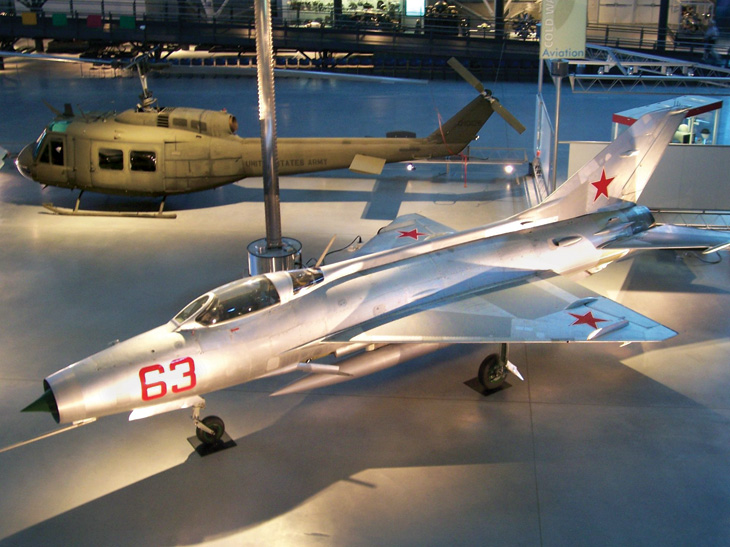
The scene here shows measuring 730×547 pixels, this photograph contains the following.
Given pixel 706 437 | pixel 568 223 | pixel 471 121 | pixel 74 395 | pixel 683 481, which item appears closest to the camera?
pixel 74 395

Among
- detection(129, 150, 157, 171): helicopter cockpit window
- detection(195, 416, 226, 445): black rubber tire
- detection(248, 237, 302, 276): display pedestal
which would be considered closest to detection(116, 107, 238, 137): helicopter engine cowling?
detection(129, 150, 157, 171): helicopter cockpit window

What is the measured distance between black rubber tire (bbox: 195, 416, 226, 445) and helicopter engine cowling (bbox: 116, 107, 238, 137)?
34.2ft

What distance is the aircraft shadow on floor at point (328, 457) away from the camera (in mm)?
8656

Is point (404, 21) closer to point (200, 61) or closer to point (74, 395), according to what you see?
point (200, 61)

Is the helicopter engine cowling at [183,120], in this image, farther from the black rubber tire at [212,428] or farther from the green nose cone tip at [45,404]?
the green nose cone tip at [45,404]

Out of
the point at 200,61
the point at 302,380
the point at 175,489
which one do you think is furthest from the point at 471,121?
the point at 200,61

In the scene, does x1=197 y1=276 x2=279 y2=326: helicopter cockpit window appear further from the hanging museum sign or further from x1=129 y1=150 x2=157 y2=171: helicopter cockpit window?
x1=129 y1=150 x2=157 y2=171: helicopter cockpit window

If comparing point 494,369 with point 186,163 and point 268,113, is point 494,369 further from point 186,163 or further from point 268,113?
point 186,163

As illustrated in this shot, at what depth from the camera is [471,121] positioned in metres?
19.7

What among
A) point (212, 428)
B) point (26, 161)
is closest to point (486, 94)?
point (26, 161)

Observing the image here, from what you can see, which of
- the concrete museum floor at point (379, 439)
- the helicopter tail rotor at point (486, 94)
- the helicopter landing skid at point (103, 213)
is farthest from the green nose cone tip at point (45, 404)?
the helicopter tail rotor at point (486, 94)

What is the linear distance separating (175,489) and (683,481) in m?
6.24

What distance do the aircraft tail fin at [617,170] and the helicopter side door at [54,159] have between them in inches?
472

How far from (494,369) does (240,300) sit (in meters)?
3.98
